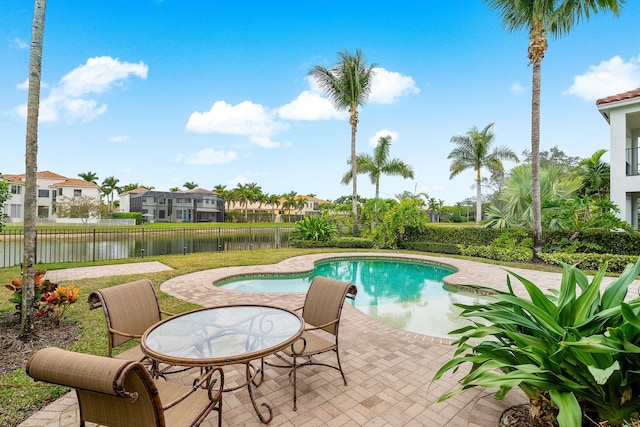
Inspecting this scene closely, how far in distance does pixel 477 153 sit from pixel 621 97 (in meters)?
12.7

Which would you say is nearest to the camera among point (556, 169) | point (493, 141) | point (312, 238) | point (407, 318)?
point (407, 318)

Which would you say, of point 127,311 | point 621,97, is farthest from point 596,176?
point 127,311

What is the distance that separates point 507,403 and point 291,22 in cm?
1404

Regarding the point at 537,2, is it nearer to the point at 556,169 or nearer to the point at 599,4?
the point at 599,4

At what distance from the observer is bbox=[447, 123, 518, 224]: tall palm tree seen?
21.5 meters

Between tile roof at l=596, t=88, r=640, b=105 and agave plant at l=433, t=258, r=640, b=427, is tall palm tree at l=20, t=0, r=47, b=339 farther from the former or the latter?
tile roof at l=596, t=88, r=640, b=105

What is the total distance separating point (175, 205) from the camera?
1775 inches

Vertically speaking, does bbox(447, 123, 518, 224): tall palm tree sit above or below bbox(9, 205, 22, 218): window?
above

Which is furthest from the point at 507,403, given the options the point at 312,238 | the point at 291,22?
the point at 291,22

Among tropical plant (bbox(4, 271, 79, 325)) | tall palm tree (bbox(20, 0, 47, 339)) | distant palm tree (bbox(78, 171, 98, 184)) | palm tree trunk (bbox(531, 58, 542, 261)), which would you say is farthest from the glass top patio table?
distant palm tree (bbox(78, 171, 98, 184))

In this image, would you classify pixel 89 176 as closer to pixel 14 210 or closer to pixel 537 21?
pixel 14 210

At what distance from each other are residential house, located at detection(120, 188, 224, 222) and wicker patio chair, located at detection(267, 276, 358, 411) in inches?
1793

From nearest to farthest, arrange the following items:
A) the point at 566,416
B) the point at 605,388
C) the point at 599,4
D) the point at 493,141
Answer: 1. the point at 566,416
2. the point at 605,388
3. the point at 599,4
4. the point at 493,141

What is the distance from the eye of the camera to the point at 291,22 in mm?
12352
